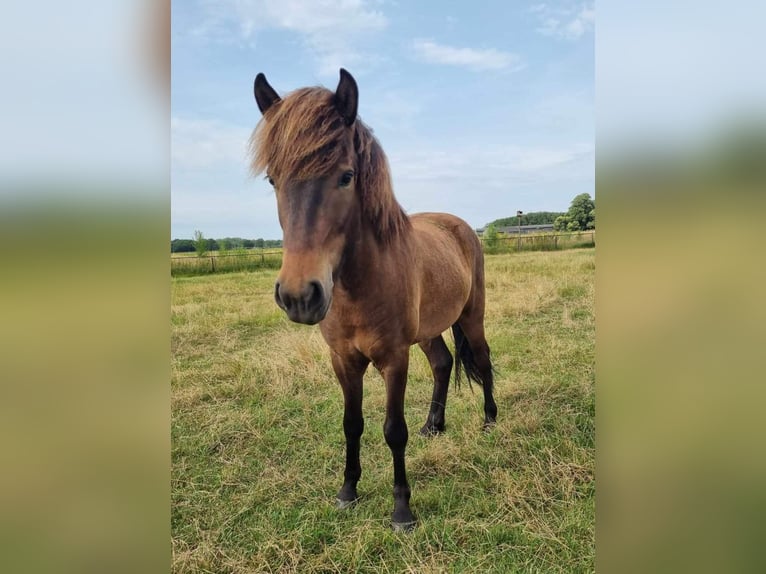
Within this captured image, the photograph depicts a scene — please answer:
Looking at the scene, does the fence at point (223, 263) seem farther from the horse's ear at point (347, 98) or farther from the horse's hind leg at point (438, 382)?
the horse's ear at point (347, 98)

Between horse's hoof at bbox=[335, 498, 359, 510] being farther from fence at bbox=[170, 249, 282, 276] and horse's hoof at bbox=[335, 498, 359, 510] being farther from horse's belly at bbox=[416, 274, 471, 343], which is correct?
fence at bbox=[170, 249, 282, 276]

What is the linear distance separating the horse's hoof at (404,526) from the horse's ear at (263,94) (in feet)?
7.22

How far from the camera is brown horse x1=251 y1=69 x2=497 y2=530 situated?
1.55m

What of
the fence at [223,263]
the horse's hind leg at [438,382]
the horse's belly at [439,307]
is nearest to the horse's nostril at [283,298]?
the horse's belly at [439,307]

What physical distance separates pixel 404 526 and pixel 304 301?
1.49 m

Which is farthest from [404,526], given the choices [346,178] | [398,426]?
[346,178]

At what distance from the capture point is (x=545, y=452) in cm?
264

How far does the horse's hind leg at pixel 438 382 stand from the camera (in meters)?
3.27

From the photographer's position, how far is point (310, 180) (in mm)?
1581

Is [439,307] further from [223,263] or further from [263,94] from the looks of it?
[223,263]
